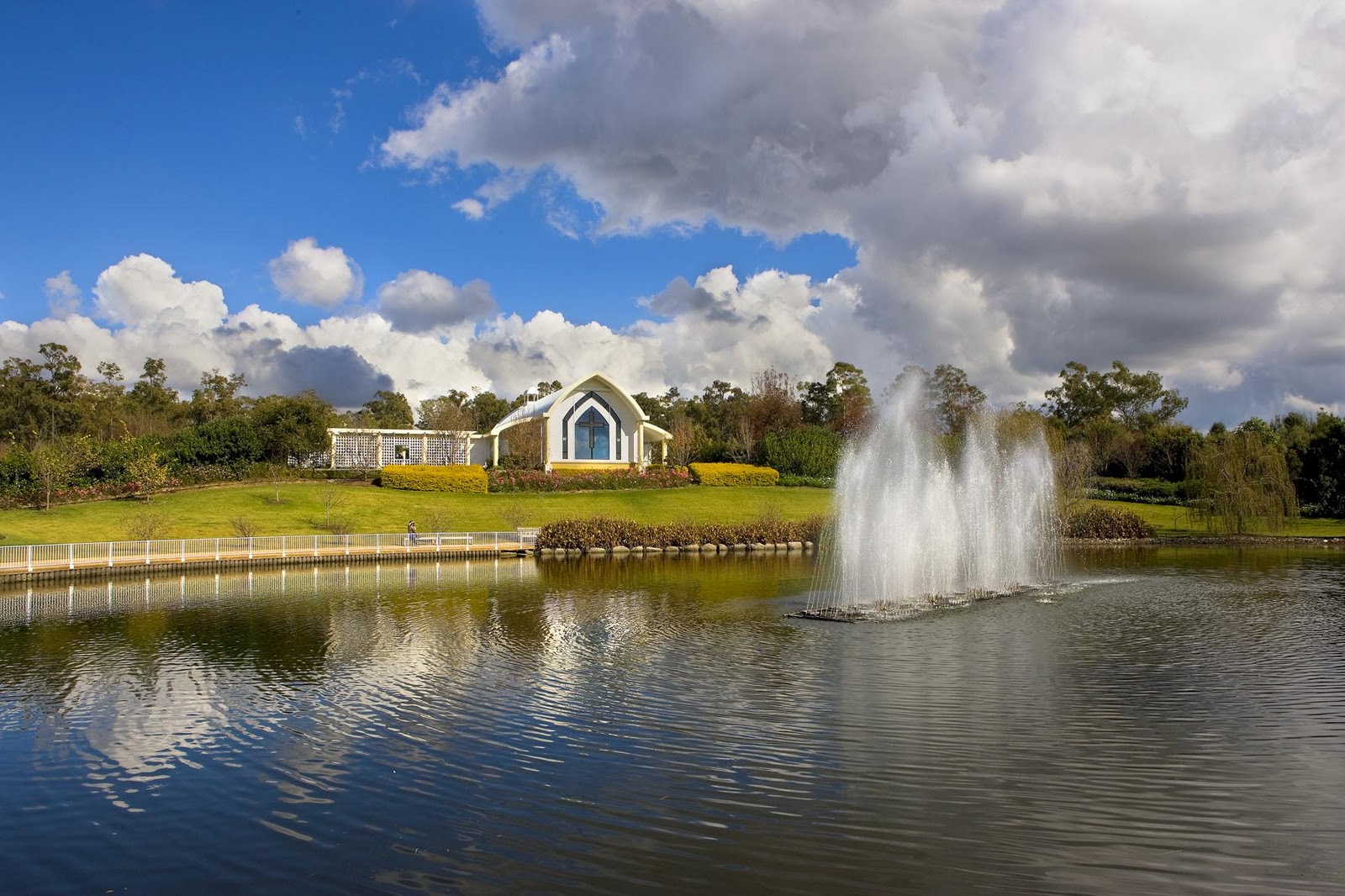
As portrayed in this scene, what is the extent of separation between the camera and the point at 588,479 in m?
53.8

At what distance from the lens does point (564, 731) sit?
10.5 meters

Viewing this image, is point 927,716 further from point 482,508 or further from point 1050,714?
point 482,508

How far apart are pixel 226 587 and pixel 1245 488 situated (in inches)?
1680

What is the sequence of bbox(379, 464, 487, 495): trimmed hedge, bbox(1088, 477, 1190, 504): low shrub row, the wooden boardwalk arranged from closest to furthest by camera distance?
the wooden boardwalk
bbox(379, 464, 487, 495): trimmed hedge
bbox(1088, 477, 1190, 504): low shrub row

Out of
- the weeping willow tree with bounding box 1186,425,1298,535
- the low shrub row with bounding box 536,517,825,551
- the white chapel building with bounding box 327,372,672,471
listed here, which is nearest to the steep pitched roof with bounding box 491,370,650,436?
the white chapel building with bounding box 327,372,672,471

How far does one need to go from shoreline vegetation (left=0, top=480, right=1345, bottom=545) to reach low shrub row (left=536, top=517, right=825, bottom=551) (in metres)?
1.72

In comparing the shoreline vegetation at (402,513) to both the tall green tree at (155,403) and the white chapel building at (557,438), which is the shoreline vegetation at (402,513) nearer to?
the white chapel building at (557,438)

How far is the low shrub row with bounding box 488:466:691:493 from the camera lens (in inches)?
2062

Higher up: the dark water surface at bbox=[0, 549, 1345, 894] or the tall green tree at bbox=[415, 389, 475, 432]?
the tall green tree at bbox=[415, 389, 475, 432]

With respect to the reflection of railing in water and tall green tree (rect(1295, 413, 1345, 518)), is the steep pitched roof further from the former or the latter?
tall green tree (rect(1295, 413, 1345, 518))


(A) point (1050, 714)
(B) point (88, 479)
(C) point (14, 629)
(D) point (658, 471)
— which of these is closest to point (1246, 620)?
(A) point (1050, 714)

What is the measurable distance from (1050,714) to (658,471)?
45.8 metres

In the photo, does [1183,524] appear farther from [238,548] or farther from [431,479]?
[238,548]

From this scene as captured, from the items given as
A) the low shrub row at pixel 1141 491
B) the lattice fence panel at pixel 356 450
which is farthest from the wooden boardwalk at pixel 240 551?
the low shrub row at pixel 1141 491
